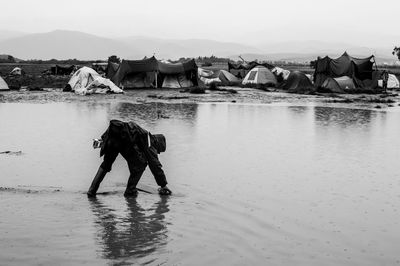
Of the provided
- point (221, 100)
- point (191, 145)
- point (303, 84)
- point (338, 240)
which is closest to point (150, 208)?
point (338, 240)

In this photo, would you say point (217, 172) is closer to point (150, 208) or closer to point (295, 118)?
point (150, 208)

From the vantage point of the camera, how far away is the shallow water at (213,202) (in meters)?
6.92

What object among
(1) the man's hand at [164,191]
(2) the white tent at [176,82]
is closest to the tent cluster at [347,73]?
(2) the white tent at [176,82]

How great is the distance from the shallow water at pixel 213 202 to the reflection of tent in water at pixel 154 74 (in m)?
18.1

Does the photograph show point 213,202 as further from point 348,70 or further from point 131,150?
point 348,70

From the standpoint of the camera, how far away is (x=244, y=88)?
Answer: 130ft

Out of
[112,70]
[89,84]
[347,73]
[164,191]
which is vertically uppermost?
[112,70]

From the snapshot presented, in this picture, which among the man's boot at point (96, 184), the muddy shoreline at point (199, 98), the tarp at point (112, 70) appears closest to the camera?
the man's boot at point (96, 184)

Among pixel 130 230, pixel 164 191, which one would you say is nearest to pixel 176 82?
pixel 164 191

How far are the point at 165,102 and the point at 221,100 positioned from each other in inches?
121

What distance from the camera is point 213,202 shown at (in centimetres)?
920

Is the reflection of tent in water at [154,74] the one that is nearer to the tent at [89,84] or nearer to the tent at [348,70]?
the tent at [89,84]

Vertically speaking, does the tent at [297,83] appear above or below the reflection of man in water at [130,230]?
above

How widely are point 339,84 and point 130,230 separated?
31940 millimetres
